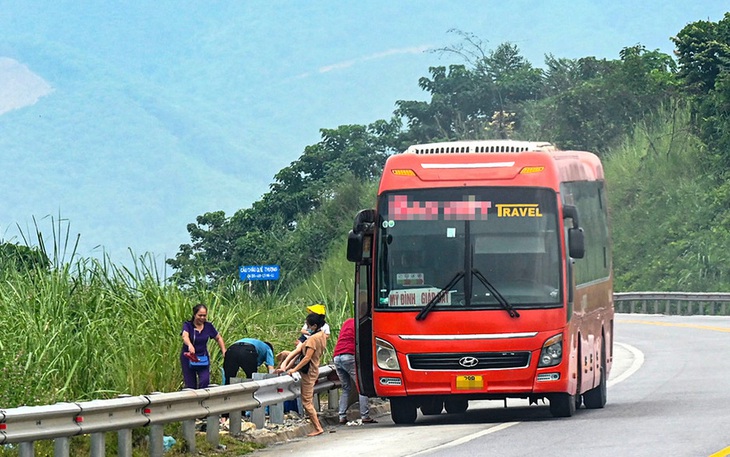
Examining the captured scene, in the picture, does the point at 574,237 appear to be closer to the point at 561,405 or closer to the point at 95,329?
the point at 561,405

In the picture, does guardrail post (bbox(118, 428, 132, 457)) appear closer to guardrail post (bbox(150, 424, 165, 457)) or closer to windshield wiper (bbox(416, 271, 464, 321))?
guardrail post (bbox(150, 424, 165, 457))

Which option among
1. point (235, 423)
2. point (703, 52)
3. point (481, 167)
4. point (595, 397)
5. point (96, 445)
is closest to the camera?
point (96, 445)

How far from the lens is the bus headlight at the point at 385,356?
1905cm

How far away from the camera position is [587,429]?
17578mm

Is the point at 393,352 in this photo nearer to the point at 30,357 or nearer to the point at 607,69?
the point at 30,357

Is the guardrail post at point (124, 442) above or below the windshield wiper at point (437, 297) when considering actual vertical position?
below

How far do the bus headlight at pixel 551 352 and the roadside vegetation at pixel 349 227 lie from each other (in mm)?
4242

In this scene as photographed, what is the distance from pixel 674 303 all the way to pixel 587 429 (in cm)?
3965

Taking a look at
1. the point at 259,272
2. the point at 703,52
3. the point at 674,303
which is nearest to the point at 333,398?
the point at 259,272

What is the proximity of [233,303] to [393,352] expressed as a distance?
5.70 metres

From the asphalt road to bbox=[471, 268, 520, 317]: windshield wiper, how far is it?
130cm

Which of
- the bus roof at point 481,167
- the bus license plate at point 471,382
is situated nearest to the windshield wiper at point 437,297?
the bus license plate at point 471,382

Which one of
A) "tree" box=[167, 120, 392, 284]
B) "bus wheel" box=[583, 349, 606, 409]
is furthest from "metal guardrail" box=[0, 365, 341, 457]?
"tree" box=[167, 120, 392, 284]

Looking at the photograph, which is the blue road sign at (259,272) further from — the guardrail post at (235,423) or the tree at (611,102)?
the tree at (611,102)
